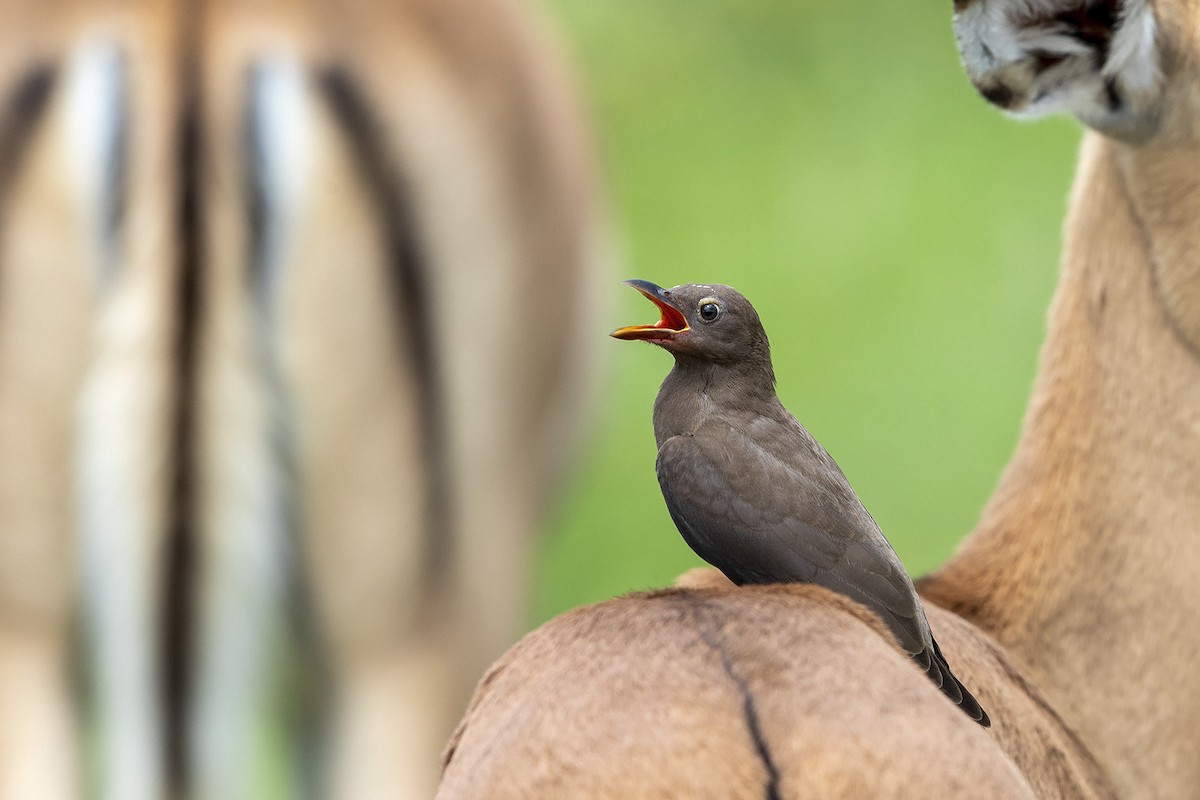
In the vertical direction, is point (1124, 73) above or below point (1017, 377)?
above

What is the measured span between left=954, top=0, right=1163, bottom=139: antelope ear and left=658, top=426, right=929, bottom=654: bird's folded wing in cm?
68

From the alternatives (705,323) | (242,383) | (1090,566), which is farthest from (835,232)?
(705,323)

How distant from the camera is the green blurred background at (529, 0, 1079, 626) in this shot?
4.95 m

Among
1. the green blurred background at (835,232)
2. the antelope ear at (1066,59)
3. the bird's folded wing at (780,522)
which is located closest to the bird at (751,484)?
the bird's folded wing at (780,522)

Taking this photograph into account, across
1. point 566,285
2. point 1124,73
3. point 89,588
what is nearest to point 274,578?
point 89,588

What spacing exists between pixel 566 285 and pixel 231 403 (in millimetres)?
651

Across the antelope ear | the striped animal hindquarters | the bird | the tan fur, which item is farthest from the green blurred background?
the bird

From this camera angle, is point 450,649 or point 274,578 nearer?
point 274,578

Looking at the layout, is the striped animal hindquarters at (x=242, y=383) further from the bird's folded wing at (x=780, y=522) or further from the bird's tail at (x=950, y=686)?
the bird's tail at (x=950, y=686)

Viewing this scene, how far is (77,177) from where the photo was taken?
84.9 inches

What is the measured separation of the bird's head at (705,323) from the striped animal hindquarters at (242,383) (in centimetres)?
83

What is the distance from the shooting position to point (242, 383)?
7.18 ft

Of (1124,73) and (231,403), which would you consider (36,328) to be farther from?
(1124,73)

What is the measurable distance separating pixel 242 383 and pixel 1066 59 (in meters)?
1.00
